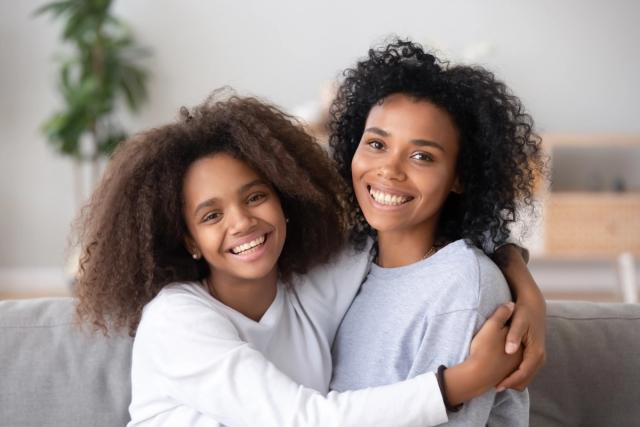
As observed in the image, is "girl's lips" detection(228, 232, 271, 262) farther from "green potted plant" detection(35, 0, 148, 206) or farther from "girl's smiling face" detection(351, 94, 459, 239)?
"green potted plant" detection(35, 0, 148, 206)

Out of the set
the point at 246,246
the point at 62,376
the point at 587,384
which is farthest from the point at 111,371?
the point at 587,384

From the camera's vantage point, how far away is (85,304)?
1.54 metres

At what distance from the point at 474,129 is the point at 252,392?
0.64 m

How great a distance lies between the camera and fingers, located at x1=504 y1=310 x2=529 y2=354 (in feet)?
4.25

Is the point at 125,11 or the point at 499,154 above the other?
the point at 125,11

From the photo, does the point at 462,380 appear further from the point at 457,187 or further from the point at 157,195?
the point at 157,195

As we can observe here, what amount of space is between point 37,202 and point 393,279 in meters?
4.26

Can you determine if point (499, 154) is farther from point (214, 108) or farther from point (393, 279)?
point (214, 108)

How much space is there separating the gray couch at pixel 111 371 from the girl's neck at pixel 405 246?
0.35 metres

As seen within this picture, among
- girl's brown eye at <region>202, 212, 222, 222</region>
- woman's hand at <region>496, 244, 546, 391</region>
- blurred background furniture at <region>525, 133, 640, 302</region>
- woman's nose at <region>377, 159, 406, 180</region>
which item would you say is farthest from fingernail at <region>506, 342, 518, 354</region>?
blurred background furniture at <region>525, 133, 640, 302</region>

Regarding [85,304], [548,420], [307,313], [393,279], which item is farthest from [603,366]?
[85,304]

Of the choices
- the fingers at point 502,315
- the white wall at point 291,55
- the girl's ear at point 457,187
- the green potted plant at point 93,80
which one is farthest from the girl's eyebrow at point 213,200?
the white wall at point 291,55

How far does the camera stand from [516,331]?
131cm

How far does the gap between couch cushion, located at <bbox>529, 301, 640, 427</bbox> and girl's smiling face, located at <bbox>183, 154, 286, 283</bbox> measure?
0.63 m
